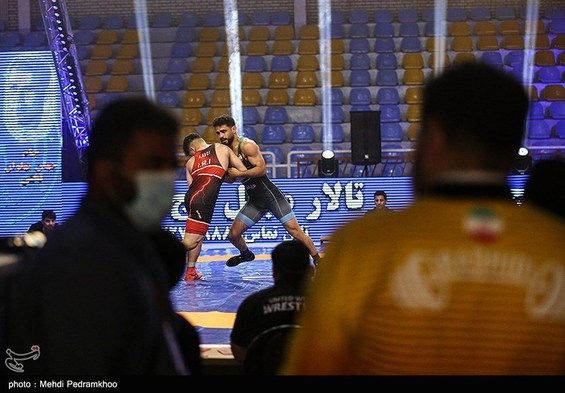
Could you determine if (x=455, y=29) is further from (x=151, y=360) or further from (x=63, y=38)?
(x=151, y=360)

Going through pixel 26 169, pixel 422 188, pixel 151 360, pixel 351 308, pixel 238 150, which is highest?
pixel 422 188

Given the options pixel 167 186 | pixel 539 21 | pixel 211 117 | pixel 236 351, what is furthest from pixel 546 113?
pixel 167 186

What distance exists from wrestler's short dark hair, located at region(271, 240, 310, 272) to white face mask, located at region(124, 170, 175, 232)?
1.50 m

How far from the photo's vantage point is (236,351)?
135 inches

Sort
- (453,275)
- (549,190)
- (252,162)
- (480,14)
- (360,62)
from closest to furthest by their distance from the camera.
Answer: (453,275) < (549,190) < (252,162) < (360,62) < (480,14)

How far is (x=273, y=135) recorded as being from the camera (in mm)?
16203

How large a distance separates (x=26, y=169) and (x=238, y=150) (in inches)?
258

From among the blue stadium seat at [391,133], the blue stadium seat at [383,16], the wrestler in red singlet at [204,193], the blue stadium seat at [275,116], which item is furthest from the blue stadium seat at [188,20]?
the wrestler in red singlet at [204,193]

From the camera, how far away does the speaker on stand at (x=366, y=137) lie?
44.4ft

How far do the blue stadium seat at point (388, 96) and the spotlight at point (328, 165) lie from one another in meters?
3.65

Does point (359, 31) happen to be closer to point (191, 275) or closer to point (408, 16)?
point (408, 16)

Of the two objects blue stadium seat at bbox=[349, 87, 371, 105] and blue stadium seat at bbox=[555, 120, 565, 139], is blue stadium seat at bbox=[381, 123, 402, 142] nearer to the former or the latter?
blue stadium seat at bbox=[349, 87, 371, 105]

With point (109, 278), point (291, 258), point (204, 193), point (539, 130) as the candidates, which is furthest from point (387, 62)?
point (109, 278)

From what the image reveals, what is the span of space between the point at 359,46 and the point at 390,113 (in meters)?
1.75
